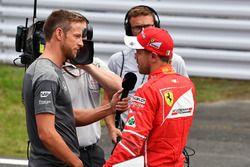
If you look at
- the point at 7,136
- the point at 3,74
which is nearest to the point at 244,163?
the point at 7,136

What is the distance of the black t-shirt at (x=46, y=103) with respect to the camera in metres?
4.21

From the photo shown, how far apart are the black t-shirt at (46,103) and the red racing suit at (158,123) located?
1.18 feet

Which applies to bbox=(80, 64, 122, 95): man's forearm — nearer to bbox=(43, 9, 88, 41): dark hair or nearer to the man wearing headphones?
the man wearing headphones

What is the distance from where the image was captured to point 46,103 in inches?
165

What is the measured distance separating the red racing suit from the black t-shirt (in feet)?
1.18

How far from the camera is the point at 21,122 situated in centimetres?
936

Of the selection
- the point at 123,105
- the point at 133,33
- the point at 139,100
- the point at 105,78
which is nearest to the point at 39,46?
the point at 105,78

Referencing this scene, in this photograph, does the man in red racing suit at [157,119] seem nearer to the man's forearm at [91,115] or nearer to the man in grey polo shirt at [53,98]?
the man in grey polo shirt at [53,98]

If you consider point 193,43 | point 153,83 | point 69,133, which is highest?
point 153,83

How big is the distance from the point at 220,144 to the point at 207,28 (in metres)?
2.95

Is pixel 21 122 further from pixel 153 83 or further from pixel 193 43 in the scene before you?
pixel 153 83

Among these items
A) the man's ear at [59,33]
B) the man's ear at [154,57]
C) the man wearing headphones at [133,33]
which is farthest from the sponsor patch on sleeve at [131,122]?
the man wearing headphones at [133,33]

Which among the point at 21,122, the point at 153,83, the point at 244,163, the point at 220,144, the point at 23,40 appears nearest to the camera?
the point at 153,83

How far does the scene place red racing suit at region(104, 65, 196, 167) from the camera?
13.6 ft
